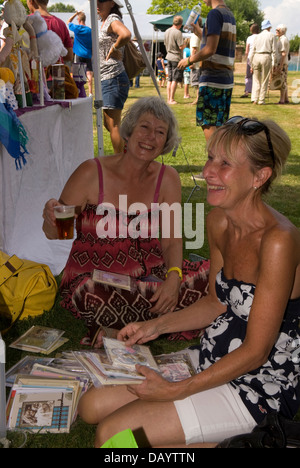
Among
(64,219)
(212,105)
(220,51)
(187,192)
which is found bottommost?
(187,192)

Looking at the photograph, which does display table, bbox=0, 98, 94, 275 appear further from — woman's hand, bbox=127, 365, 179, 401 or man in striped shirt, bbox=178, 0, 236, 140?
woman's hand, bbox=127, 365, 179, 401

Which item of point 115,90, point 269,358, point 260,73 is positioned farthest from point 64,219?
point 260,73

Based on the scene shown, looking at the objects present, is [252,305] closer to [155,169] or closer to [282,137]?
[282,137]

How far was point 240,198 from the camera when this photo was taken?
195cm

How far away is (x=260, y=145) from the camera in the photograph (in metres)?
1.86

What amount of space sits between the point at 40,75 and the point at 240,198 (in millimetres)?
2924

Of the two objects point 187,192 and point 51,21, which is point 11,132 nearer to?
point 51,21

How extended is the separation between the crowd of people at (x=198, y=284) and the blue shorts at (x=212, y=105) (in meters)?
Answer: 3.10

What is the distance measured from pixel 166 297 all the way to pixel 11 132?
147cm

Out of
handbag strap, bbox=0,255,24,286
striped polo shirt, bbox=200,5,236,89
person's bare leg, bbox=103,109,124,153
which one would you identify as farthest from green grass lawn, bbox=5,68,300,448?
person's bare leg, bbox=103,109,124,153

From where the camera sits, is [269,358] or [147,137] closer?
[269,358]

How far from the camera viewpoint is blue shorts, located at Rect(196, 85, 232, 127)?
611 cm

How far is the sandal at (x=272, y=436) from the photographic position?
1.43m
